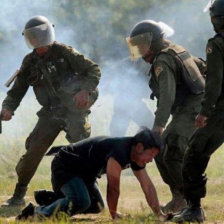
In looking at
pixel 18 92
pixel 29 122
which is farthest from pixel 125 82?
pixel 18 92

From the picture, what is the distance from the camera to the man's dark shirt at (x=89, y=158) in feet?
19.7

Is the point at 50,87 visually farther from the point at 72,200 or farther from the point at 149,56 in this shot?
the point at 72,200

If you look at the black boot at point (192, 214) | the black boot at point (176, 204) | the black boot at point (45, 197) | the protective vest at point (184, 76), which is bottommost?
the black boot at point (192, 214)

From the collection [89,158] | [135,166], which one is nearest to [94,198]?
[89,158]

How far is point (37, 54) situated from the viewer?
847 cm

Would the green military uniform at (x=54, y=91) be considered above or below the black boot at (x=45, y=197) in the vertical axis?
above

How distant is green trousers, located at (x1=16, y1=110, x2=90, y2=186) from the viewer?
326 inches

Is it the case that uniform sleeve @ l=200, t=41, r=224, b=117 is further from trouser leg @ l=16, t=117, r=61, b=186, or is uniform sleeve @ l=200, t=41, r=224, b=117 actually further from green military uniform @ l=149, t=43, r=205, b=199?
trouser leg @ l=16, t=117, r=61, b=186

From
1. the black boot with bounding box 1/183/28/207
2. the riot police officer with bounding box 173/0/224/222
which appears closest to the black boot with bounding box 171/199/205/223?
the riot police officer with bounding box 173/0/224/222

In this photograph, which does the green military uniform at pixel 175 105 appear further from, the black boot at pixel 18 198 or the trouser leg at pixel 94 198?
the black boot at pixel 18 198

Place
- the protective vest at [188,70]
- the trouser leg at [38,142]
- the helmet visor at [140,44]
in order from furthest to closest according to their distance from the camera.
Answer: the trouser leg at [38,142], the helmet visor at [140,44], the protective vest at [188,70]

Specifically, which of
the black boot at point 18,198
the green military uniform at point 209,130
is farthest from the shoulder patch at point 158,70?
the black boot at point 18,198

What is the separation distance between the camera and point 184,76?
23.7 ft

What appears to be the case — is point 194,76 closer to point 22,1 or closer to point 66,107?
point 66,107
